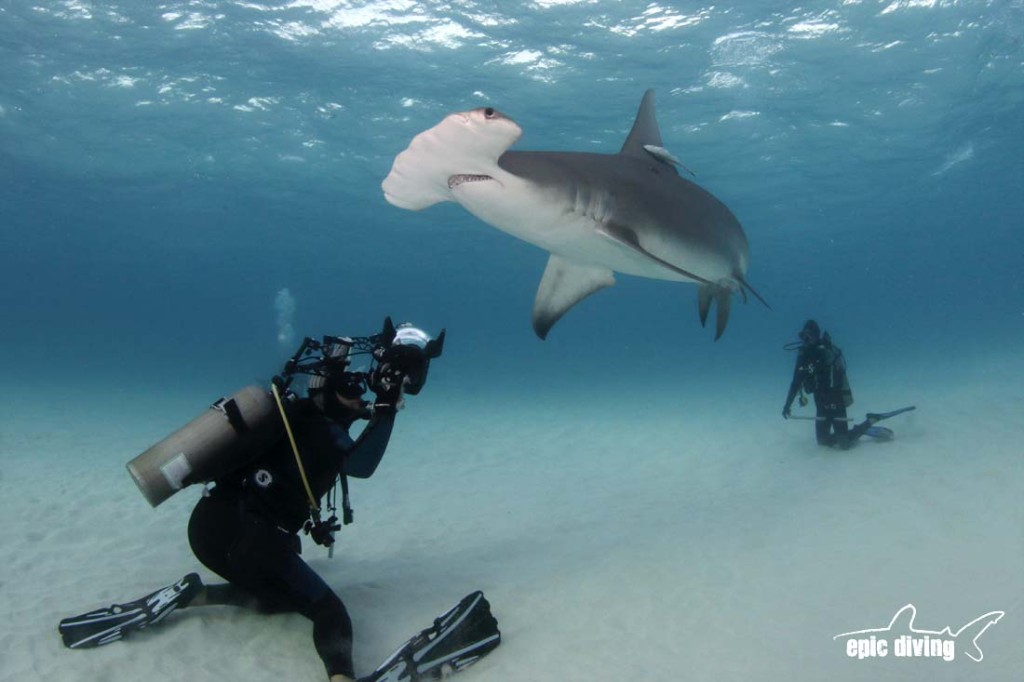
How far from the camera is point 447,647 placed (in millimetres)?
3922

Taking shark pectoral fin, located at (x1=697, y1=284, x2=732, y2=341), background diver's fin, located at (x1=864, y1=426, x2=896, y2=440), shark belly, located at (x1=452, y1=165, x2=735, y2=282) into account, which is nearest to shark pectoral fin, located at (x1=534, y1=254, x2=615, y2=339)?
shark belly, located at (x1=452, y1=165, x2=735, y2=282)

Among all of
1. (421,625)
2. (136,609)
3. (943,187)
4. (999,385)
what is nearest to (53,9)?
(136,609)

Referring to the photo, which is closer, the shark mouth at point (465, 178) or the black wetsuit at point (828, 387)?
the shark mouth at point (465, 178)

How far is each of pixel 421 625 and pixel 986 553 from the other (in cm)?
483

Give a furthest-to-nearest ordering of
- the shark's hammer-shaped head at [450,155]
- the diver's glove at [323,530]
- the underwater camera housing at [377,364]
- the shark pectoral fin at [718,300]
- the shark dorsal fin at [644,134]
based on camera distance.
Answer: the shark pectoral fin at [718,300]
the shark dorsal fin at [644,134]
the underwater camera housing at [377,364]
the diver's glove at [323,530]
the shark's hammer-shaped head at [450,155]

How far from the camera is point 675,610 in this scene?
4.73m

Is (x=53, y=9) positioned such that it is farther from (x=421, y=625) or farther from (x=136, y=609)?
(x=421, y=625)

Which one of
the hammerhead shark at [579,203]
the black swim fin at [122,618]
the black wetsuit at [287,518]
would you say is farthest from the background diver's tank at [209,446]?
the hammerhead shark at [579,203]

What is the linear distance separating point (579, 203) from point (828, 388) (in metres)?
7.33

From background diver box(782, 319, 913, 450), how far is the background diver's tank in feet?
Result: 27.8

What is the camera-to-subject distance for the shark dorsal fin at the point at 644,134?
587cm

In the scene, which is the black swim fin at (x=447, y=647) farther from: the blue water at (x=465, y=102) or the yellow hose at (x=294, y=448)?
the blue water at (x=465, y=102)

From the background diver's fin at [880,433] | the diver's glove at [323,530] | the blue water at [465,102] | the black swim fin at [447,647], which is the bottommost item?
the background diver's fin at [880,433]

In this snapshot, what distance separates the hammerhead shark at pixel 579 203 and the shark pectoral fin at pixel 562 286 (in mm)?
11
